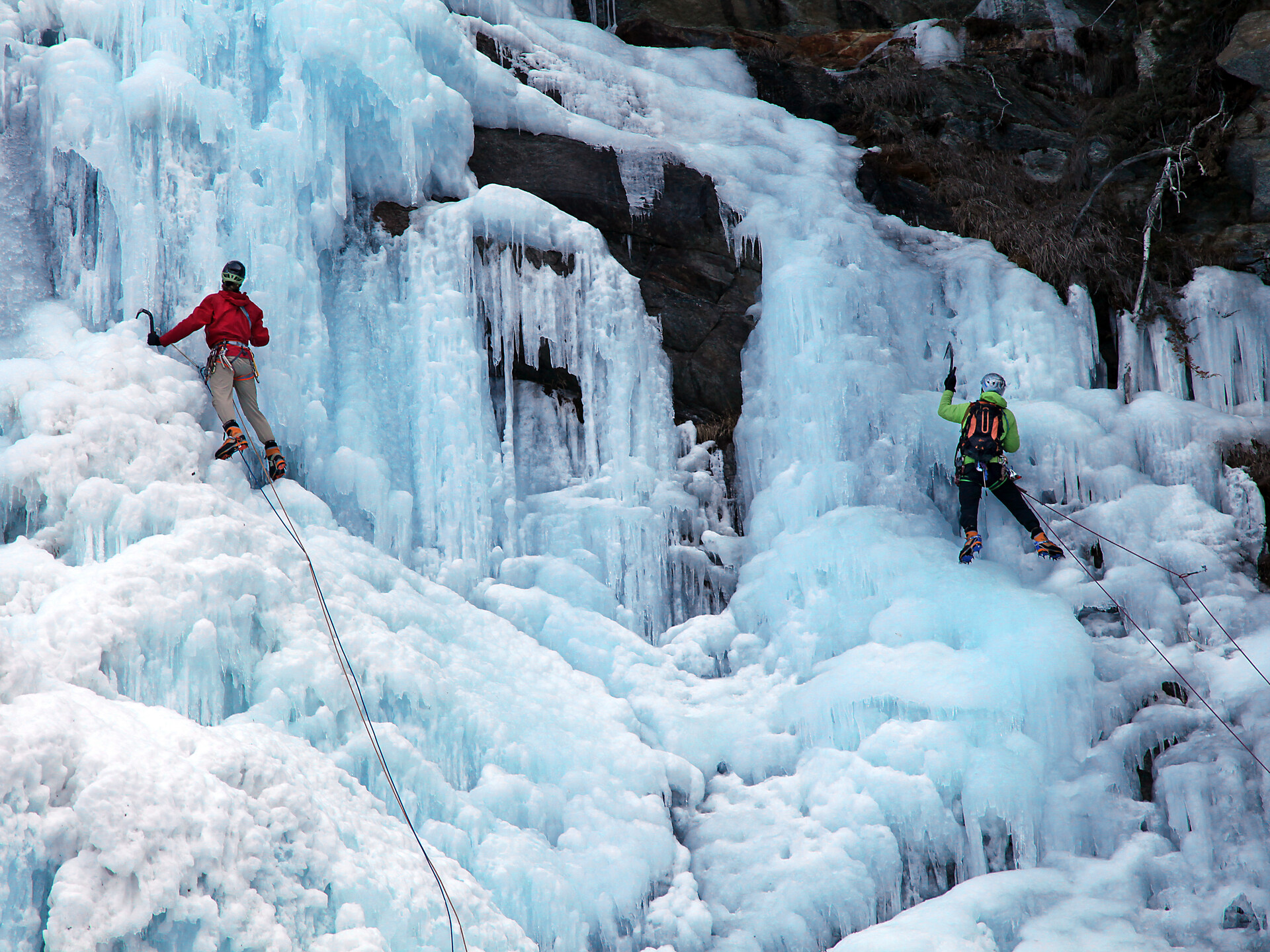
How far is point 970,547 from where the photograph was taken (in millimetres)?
6508

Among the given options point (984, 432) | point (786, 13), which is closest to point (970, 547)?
point (984, 432)

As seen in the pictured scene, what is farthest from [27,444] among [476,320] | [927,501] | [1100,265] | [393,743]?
[1100,265]

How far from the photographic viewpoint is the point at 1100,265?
7.89 metres

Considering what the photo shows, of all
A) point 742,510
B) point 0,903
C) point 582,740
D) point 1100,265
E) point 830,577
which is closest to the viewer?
point 0,903

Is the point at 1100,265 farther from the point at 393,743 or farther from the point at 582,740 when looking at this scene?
the point at 393,743

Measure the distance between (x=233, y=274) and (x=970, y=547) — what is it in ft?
17.3

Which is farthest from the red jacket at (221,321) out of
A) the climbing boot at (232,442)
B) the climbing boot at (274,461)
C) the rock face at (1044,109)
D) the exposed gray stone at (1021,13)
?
the exposed gray stone at (1021,13)

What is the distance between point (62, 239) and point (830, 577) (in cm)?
563

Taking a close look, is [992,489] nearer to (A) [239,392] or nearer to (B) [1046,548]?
(B) [1046,548]

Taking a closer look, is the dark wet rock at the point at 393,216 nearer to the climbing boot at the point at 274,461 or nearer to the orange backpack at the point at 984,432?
the climbing boot at the point at 274,461

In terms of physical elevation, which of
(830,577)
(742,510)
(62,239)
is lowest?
(830,577)

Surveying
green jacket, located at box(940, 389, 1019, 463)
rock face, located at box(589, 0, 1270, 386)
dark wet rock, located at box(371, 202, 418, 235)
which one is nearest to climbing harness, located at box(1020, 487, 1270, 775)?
green jacket, located at box(940, 389, 1019, 463)

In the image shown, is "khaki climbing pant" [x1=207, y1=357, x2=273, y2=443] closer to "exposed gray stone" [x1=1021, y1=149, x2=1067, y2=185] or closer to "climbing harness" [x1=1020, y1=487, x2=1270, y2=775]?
"climbing harness" [x1=1020, y1=487, x2=1270, y2=775]

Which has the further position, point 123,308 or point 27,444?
point 123,308
